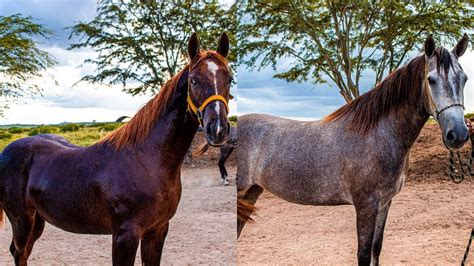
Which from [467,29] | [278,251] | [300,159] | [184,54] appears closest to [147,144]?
[184,54]

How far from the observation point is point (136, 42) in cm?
234

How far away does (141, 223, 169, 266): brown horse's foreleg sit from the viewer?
74.6 inches

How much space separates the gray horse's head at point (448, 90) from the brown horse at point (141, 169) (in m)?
0.79

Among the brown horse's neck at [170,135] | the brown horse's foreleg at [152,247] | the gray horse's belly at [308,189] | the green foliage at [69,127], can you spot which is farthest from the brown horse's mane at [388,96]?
the green foliage at [69,127]

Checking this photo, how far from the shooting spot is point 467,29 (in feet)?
6.58

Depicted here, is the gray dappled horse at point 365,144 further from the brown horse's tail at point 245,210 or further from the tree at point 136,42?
the tree at point 136,42

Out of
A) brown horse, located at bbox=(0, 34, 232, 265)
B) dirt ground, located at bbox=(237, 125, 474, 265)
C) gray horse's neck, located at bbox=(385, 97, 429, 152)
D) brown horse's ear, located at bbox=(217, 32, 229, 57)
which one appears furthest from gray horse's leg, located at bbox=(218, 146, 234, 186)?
gray horse's neck, located at bbox=(385, 97, 429, 152)

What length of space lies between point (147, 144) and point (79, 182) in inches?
12.5

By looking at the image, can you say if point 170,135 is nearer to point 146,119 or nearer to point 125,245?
point 146,119

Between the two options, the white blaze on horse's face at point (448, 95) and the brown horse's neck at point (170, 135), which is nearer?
the white blaze on horse's face at point (448, 95)

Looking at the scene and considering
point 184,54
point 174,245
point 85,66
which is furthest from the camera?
point 174,245

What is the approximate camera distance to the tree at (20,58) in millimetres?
2346

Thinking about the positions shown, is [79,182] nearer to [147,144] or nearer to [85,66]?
[147,144]

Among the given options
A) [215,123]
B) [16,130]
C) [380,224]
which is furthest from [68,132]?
[380,224]
